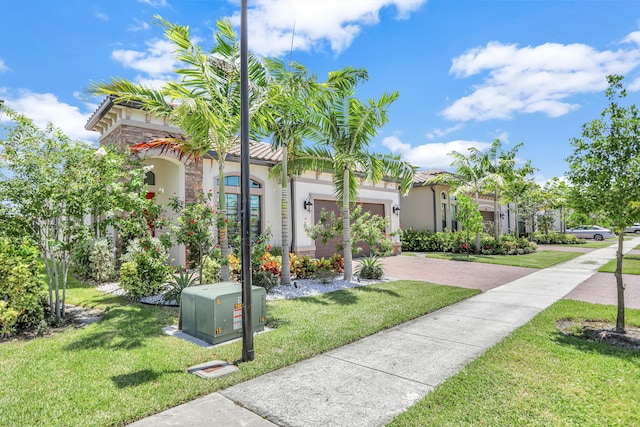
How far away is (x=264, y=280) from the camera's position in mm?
9234

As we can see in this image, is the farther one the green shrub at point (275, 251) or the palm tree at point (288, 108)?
the green shrub at point (275, 251)

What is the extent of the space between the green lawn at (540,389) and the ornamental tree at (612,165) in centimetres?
180

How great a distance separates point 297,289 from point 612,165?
7496mm

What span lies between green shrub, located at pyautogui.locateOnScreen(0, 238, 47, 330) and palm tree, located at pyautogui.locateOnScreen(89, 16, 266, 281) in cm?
343

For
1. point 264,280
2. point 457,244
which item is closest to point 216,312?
point 264,280

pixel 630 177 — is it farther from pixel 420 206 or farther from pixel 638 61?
pixel 420 206

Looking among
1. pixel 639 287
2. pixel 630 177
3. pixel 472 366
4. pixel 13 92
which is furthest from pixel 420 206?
pixel 13 92

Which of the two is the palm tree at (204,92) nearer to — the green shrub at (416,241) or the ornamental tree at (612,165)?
the ornamental tree at (612,165)

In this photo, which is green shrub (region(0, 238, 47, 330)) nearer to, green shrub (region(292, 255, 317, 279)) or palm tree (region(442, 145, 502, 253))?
green shrub (region(292, 255, 317, 279))

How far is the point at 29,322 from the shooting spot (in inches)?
236

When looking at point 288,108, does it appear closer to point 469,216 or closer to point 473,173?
point 469,216

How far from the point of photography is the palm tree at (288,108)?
8.06 metres

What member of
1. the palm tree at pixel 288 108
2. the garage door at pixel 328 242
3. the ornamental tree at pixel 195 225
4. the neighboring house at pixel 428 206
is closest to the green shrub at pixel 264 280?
the palm tree at pixel 288 108

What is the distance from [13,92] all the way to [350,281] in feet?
32.3
